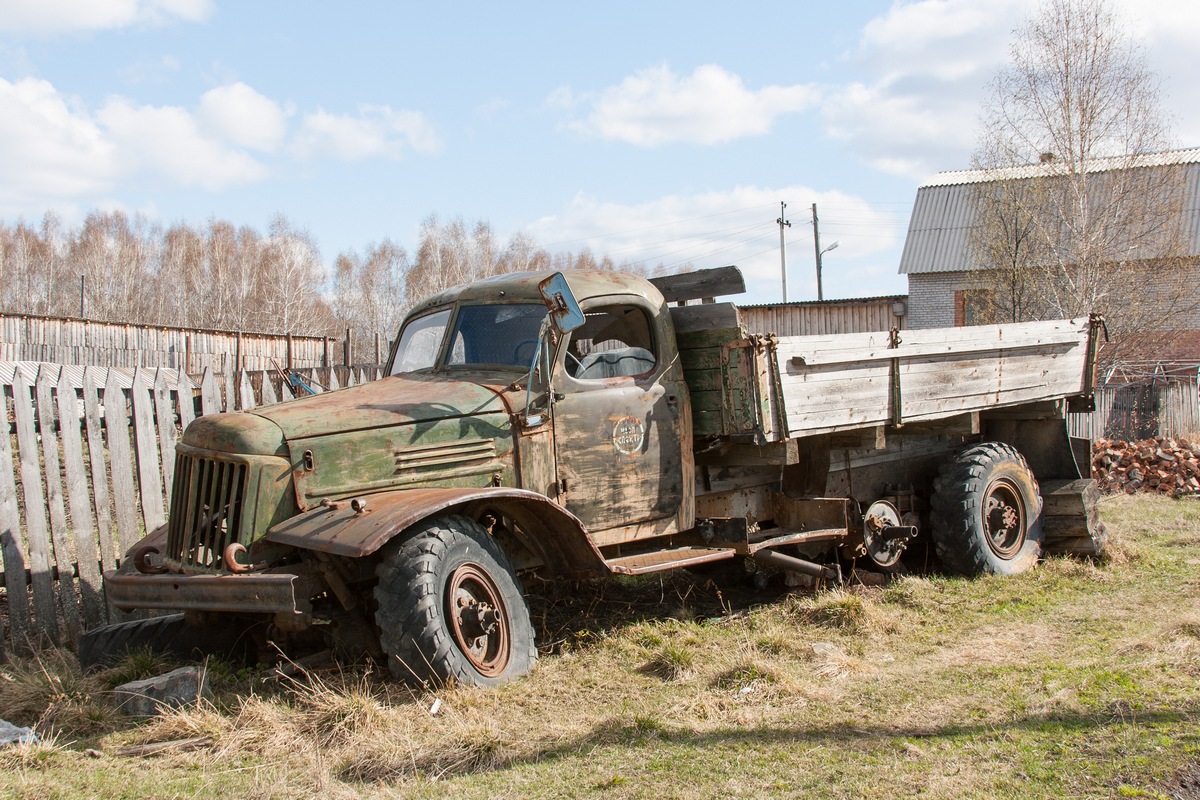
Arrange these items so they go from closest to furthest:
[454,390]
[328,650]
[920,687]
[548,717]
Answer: [548,717]
[920,687]
[328,650]
[454,390]

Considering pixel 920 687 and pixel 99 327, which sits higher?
pixel 99 327

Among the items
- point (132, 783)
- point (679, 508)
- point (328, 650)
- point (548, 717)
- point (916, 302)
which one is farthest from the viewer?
point (916, 302)

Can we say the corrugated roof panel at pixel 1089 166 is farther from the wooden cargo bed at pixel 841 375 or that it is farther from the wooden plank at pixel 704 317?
the wooden plank at pixel 704 317

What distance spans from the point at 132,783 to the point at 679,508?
3.25 metres

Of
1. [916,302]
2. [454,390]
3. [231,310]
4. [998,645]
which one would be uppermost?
[231,310]

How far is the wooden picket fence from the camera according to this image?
590cm

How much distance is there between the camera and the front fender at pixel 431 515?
4.25m

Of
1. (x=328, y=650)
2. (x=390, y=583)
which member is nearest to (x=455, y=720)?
(x=390, y=583)

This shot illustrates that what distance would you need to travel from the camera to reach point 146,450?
6.55m

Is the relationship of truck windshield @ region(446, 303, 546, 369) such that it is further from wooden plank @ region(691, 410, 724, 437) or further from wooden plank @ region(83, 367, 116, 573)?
wooden plank @ region(83, 367, 116, 573)

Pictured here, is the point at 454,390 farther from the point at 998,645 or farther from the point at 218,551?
the point at 998,645

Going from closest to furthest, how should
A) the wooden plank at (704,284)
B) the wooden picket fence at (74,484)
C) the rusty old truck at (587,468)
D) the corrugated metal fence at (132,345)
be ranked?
the rusty old truck at (587,468), the wooden picket fence at (74,484), the wooden plank at (704,284), the corrugated metal fence at (132,345)

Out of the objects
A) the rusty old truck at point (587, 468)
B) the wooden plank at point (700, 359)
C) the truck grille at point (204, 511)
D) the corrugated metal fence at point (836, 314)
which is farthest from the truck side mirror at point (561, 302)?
the corrugated metal fence at point (836, 314)

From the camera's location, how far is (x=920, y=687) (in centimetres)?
462
